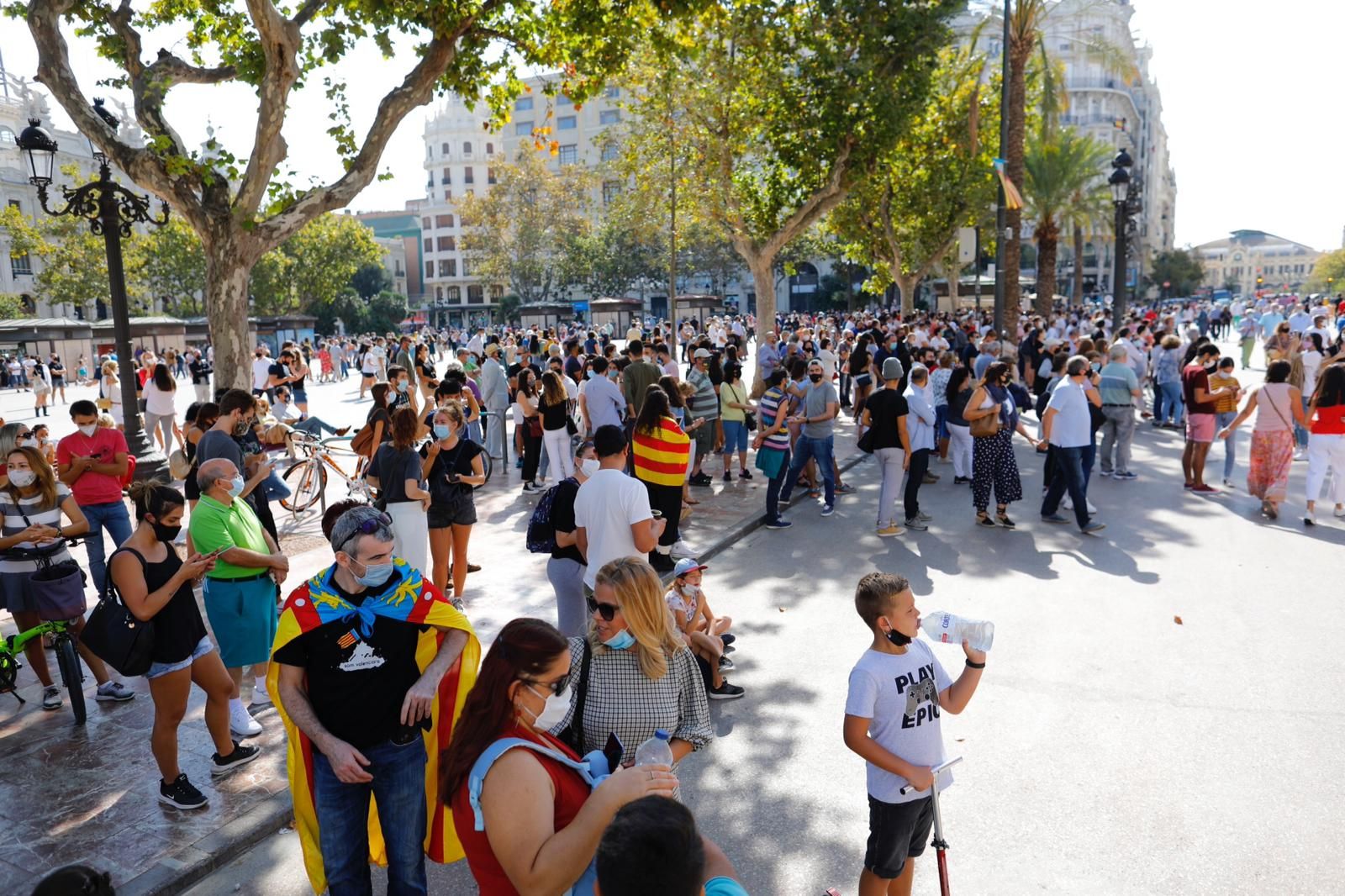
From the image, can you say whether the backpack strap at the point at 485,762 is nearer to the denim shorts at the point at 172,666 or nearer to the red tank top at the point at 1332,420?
the denim shorts at the point at 172,666

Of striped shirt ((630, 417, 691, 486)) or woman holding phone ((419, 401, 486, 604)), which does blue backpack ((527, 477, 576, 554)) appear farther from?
striped shirt ((630, 417, 691, 486))

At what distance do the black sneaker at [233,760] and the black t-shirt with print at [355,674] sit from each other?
2.06 metres

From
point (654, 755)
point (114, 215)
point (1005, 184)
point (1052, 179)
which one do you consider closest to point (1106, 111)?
point (1052, 179)

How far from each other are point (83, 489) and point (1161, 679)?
25.0ft

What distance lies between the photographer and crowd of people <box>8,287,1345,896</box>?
2.45 meters

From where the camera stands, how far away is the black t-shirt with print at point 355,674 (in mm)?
3227

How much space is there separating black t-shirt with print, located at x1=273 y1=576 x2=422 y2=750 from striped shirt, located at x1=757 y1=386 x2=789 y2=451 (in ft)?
23.1

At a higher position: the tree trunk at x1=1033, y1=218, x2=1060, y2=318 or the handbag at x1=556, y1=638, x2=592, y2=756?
the tree trunk at x1=1033, y1=218, x2=1060, y2=318

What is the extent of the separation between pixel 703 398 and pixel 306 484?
4997mm

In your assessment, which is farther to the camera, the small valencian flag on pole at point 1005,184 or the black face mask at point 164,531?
the small valencian flag on pole at point 1005,184

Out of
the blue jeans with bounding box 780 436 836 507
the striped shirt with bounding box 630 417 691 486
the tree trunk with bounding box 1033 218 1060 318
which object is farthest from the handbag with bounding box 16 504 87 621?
the tree trunk with bounding box 1033 218 1060 318

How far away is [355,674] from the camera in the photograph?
3.26 metres

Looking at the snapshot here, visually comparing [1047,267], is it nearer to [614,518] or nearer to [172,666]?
[614,518]

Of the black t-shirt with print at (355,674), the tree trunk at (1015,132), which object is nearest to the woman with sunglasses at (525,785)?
the black t-shirt with print at (355,674)
